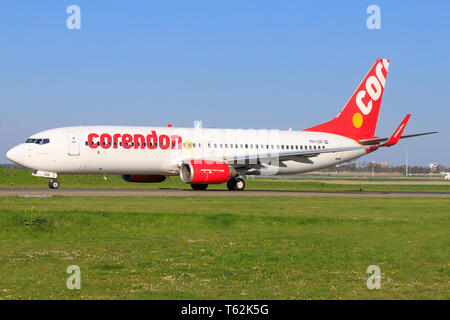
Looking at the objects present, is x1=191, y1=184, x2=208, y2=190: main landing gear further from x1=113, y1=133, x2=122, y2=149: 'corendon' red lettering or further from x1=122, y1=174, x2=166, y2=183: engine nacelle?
x1=113, y1=133, x2=122, y2=149: 'corendon' red lettering

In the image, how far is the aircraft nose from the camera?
1336 inches

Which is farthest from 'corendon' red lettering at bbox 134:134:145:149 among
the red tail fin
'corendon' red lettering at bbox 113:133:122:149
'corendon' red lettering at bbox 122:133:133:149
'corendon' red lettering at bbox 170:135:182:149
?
the red tail fin

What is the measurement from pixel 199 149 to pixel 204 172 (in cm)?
358

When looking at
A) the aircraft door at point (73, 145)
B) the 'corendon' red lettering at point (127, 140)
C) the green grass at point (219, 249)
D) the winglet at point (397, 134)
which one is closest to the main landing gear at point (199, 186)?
the 'corendon' red lettering at point (127, 140)

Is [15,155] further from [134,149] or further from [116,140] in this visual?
[134,149]

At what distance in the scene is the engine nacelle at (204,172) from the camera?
3453 centimetres

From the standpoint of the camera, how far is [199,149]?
125 ft

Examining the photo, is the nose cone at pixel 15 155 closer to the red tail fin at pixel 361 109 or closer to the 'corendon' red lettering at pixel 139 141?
the 'corendon' red lettering at pixel 139 141

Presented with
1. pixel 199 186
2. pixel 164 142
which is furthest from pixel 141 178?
pixel 164 142

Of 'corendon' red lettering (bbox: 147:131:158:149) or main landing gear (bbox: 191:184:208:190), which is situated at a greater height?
'corendon' red lettering (bbox: 147:131:158:149)

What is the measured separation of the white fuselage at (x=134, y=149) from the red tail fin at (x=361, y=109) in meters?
6.64

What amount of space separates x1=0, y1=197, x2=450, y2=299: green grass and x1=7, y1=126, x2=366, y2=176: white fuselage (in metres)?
8.14

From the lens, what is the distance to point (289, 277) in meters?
12.0
